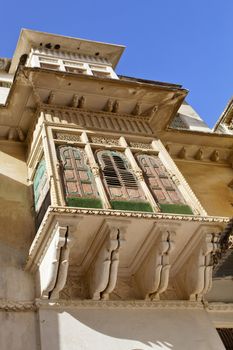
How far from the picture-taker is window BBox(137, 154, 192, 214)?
27.3 ft

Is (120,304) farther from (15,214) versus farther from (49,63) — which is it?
(49,63)

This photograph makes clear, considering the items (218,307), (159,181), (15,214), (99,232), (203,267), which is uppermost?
(159,181)

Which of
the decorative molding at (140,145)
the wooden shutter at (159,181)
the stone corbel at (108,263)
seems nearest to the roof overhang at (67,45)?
the decorative molding at (140,145)

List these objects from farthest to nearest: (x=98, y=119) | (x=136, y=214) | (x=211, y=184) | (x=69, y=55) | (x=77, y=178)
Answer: (x=69, y=55), (x=211, y=184), (x=98, y=119), (x=77, y=178), (x=136, y=214)

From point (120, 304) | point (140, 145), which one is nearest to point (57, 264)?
point (120, 304)

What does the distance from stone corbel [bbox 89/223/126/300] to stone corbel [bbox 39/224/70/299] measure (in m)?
0.64

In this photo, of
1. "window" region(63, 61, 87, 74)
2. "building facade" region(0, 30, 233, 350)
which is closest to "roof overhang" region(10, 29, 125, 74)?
"window" region(63, 61, 87, 74)

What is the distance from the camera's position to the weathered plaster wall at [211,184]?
11445 millimetres

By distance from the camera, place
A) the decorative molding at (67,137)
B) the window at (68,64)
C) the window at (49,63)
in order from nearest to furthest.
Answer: the decorative molding at (67,137)
the window at (49,63)
the window at (68,64)

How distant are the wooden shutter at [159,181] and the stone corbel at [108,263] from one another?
1.43 metres

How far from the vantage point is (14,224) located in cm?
873

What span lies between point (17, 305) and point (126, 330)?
1.89 metres

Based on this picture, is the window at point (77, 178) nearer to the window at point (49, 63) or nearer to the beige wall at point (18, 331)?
the beige wall at point (18, 331)

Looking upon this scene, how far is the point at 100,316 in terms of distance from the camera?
7.37 meters
